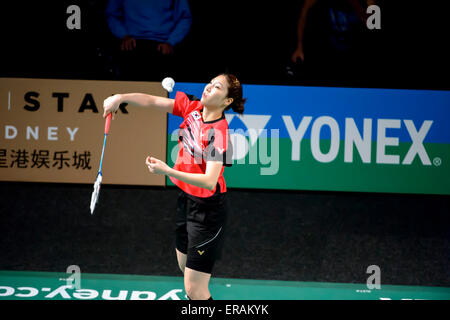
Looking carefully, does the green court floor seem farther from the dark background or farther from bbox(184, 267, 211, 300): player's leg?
bbox(184, 267, 211, 300): player's leg

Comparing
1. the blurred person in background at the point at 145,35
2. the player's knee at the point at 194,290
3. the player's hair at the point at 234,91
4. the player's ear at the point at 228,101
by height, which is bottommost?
the player's knee at the point at 194,290

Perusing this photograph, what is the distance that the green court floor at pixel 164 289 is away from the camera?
383 cm

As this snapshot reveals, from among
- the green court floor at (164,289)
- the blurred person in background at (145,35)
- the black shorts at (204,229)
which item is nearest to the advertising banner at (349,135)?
the blurred person in background at (145,35)

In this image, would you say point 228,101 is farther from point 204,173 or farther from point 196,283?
point 196,283

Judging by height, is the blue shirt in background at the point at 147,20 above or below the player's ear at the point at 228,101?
above

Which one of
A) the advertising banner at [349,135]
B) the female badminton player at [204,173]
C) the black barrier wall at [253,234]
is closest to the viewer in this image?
the female badminton player at [204,173]

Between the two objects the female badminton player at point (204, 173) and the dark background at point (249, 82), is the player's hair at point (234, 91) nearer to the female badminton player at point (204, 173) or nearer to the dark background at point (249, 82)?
the female badminton player at point (204, 173)

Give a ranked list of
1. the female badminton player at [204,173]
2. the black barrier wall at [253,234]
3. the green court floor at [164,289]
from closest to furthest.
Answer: the female badminton player at [204,173] → the green court floor at [164,289] → the black barrier wall at [253,234]

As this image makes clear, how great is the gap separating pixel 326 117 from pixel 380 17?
3.44ft

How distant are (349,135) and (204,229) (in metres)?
2.48

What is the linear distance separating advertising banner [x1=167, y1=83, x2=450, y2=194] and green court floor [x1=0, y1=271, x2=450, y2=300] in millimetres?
1169

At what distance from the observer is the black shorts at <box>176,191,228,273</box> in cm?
293

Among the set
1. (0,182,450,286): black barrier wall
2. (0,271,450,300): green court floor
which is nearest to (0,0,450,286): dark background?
(0,182,450,286): black barrier wall

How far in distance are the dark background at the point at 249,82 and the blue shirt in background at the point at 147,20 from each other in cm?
10
